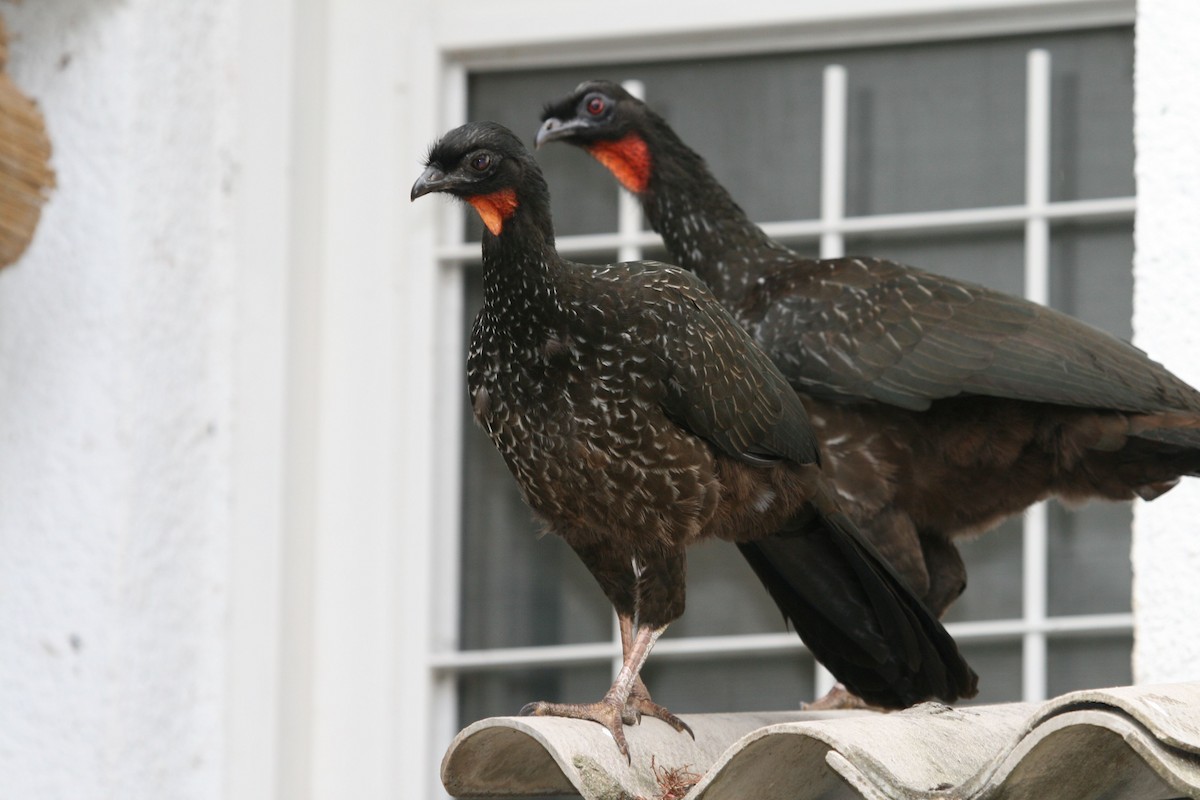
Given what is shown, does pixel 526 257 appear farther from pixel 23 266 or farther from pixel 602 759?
pixel 23 266

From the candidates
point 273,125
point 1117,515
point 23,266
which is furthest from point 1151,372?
point 23,266

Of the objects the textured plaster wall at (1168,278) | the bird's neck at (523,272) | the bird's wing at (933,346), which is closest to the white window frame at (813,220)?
the textured plaster wall at (1168,278)

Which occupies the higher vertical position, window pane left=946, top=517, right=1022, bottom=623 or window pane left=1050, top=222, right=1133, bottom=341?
window pane left=1050, top=222, right=1133, bottom=341

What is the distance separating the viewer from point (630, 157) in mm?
3262

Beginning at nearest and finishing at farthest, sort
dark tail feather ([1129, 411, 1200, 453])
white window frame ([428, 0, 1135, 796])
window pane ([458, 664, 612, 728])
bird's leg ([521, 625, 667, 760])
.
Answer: bird's leg ([521, 625, 667, 760])
dark tail feather ([1129, 411, 1200, 453])
white window frame ([428, 0, 1135, 796])
window pane ([458, 664, 612, 728])

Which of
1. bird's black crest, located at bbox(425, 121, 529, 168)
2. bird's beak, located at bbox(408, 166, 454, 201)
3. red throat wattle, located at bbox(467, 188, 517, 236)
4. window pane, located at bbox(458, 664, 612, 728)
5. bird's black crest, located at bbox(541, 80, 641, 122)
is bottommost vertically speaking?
window pane, located at bbox(458, 664, 612, 728)

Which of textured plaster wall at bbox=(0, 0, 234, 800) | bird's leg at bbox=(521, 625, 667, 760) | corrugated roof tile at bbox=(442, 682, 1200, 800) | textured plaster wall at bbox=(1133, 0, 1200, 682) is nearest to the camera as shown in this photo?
corrugated roof tile at bbox=(442, 682, 1200, 800)

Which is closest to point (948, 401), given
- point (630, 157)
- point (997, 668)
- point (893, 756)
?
point (630, 157)

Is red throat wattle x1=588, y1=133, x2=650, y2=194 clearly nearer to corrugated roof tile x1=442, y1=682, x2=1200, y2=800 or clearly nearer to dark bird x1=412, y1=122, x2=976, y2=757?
dark bird x1=412, y1=122, x2=976, y2=757

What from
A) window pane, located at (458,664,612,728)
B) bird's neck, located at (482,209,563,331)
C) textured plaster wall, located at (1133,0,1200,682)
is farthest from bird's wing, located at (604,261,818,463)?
window pane, located at (458,664,612,728)

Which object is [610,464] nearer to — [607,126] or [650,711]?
[650,711]

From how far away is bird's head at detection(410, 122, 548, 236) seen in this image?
2.44m

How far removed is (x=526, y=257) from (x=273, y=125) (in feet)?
5.01

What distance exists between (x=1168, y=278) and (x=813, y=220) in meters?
0.91
